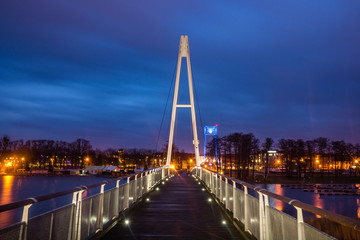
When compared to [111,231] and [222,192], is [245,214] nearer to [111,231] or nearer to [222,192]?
[111,231]

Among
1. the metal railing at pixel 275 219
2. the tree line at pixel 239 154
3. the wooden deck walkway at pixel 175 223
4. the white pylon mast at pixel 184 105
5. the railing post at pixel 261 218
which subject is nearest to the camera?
the metal railing at pixel 275 219

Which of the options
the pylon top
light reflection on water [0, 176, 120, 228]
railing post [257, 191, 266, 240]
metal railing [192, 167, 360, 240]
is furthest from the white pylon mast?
railing post [257, 191, 266, 240]

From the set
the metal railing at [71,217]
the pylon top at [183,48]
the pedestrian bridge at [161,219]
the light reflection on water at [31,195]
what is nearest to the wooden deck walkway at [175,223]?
the pedestrian bridge at [161,219]

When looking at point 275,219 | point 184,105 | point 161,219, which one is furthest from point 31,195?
point 275,219

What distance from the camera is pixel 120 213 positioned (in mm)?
6992

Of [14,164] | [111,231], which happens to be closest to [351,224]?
[111,231]

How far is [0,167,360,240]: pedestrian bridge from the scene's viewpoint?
2.90 metres

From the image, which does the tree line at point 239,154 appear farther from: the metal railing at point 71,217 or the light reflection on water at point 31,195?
the metal railing at point 71,217

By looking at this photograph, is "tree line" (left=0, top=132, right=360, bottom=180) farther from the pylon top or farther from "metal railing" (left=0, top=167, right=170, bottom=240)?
"metal railing" (left=0, top=167, right=170, bottom=240)

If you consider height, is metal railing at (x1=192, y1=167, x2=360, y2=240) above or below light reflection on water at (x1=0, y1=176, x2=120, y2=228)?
above

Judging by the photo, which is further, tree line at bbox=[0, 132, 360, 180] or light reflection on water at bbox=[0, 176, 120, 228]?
tree line at bbox=[0, 132, 360, 180]

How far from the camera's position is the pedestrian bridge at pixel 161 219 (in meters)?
2.90

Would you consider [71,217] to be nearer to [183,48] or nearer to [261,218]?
[261,218]

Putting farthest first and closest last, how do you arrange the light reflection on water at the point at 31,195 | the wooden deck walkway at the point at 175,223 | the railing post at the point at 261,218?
the light reflection on water at the point at 31,195, the wooden deck walkway at the point at 175,223, the railing post at the point at 261,218
